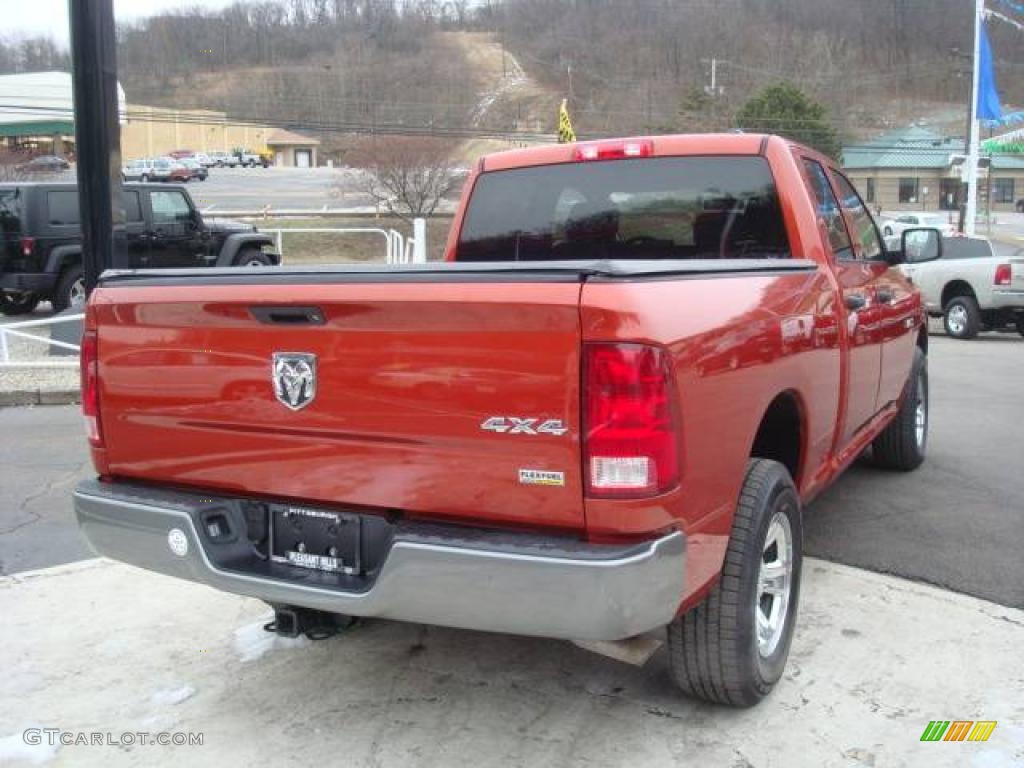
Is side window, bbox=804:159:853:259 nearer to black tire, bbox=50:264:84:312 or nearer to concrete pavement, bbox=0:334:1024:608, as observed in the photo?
concrete pavement, bbox=0:334:1024:608

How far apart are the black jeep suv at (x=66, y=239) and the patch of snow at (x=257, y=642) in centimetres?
1035

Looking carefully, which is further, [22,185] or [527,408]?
[22,185]

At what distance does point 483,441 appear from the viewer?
260 cm

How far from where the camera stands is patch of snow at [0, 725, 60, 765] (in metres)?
3.06

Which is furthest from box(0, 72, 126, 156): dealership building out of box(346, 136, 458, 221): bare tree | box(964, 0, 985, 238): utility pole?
box(964, 0, 985, 238): utility pole

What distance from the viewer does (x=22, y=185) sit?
570 inches

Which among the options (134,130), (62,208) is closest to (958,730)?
(62,208)

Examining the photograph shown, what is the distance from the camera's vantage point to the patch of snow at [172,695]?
135 inches

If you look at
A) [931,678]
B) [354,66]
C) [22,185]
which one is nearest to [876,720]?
[931,678]

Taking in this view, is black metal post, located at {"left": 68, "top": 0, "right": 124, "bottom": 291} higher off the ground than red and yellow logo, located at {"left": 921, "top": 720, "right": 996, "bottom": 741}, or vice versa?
black metal post, located at {"left": 68, "top": 0, "right": 124, "bottom": 291}

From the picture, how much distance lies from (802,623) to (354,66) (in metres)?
80.0

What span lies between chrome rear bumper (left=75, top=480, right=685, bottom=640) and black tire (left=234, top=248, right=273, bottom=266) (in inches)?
560

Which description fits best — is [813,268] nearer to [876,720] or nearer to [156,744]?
[876,720]

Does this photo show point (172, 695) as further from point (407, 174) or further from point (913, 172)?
point (913, 172)
